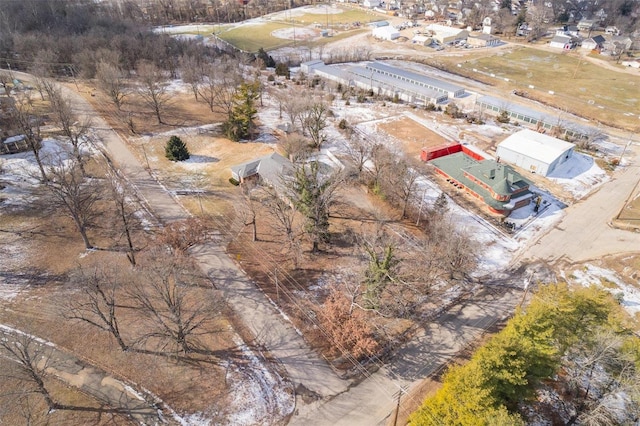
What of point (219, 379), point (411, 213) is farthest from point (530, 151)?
point (219, 379)

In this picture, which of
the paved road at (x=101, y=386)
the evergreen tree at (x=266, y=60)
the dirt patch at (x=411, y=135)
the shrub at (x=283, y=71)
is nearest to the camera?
the paved road at (x=101, y=386)

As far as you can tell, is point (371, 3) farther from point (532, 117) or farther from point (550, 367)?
point (550, 367)

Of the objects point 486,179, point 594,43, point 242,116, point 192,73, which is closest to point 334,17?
point 594,43

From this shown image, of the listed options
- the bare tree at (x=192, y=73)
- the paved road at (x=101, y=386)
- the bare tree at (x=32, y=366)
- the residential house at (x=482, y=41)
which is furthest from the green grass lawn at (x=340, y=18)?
the paved road at (x=101, y=386)

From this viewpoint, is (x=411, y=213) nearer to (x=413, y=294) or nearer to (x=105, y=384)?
(x=413, y=294)

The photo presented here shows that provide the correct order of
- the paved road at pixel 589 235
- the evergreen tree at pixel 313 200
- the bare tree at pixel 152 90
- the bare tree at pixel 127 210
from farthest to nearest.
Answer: the bare tree at pixel 152 90 → the paved road at pixel 589 235 → the evergreen tree at pixel 313 200 → the bare tree at pixel 127 210

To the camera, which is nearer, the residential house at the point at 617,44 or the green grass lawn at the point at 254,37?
the residential house at the point at 617,44

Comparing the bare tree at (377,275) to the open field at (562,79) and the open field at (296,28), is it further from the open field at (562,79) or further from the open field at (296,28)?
the open field at (296,28)
